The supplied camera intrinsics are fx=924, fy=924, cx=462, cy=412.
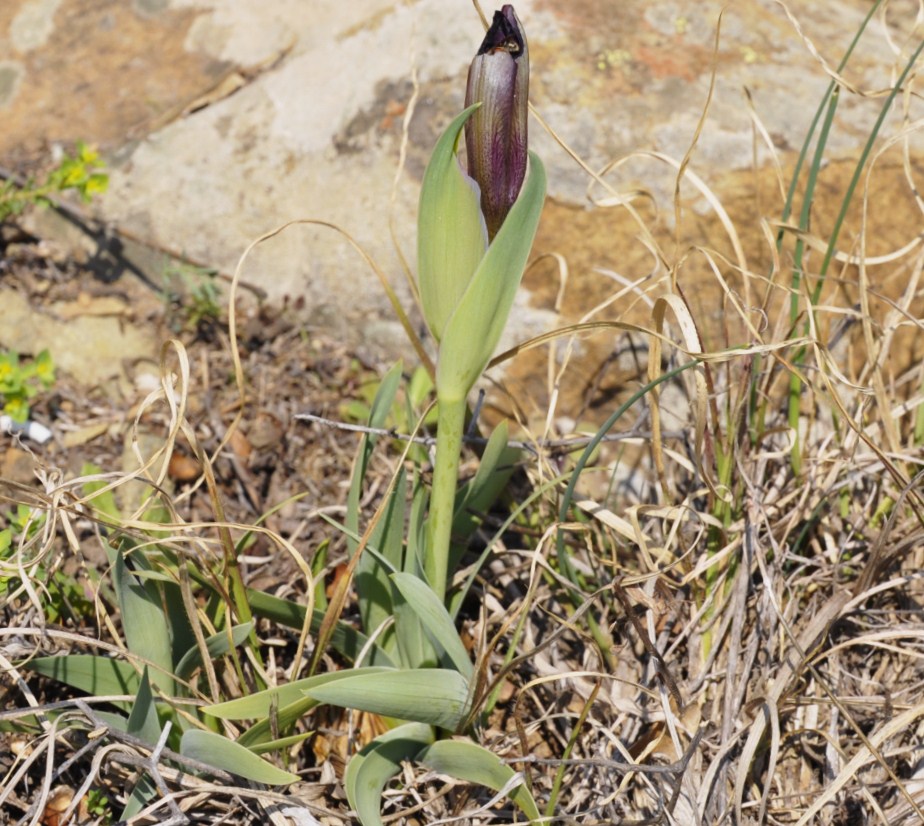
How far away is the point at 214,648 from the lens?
1.38m

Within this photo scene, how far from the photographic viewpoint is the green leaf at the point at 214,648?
1.33m

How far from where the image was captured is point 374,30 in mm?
2359

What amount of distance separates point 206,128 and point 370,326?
0.72 meters

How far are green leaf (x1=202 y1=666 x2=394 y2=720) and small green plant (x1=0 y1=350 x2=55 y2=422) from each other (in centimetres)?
84

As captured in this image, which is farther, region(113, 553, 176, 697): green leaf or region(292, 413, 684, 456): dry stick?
region(292, 413, 684, 456): dry stick

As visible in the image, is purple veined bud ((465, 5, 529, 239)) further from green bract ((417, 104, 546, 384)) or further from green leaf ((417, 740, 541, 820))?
green leaf ((417, 740, 541, 820))

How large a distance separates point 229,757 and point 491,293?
2.33 ft

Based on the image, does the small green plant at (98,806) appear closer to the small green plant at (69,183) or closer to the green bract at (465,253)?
the green bract at (465,253)

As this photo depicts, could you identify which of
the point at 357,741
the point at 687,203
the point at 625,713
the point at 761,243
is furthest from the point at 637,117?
the point at 357,741

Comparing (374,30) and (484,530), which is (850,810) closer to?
(484,530)

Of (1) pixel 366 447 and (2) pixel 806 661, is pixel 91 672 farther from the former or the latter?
(2) pixel 806 661

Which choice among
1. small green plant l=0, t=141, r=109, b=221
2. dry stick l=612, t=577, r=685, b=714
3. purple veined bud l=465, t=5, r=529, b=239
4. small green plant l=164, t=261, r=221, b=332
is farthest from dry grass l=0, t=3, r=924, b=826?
small green plant l=0, t=141, r=109, b=221

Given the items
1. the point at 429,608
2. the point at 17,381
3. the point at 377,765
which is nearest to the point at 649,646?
the point at 429,608

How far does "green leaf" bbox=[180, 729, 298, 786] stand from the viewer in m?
1.23
